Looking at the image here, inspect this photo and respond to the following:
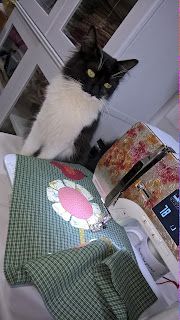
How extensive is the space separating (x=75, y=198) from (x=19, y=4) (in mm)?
1674

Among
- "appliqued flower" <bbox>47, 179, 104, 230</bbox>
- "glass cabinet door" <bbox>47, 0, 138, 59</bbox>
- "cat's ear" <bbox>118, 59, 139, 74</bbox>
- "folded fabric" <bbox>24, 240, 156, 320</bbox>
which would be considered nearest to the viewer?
"folded fabric" <bbox>24, 240, 156, 320</bbox>

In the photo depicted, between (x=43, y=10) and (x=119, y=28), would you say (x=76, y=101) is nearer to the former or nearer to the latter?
(x=119, y=28)

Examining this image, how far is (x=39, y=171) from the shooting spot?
944 millimetres

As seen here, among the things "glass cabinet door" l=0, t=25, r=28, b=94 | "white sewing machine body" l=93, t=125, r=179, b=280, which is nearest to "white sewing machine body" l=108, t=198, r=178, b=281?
"white sewing machine body" l=93, t=125, r=179, b=280

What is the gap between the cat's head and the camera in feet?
3.78

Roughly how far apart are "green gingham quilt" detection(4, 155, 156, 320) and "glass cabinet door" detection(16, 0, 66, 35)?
3.56 feet

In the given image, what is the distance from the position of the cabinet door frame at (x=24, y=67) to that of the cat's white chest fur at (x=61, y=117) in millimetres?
315

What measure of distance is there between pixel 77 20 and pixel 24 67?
0.45 metres

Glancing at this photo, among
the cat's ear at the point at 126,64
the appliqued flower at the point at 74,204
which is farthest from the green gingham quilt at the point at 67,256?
the cat's ear at the point at 126,64

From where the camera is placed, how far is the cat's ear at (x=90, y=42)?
1.15 metres

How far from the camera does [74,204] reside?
0.87 m

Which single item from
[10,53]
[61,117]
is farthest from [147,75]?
[10,53]

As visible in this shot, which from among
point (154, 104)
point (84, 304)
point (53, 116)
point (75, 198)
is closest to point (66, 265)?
point (84, 304)

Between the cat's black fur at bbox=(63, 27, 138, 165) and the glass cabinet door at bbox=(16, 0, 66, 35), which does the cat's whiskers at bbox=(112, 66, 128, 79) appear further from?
the glass cabinet door at bbox=(16, 0, 66, 35)
